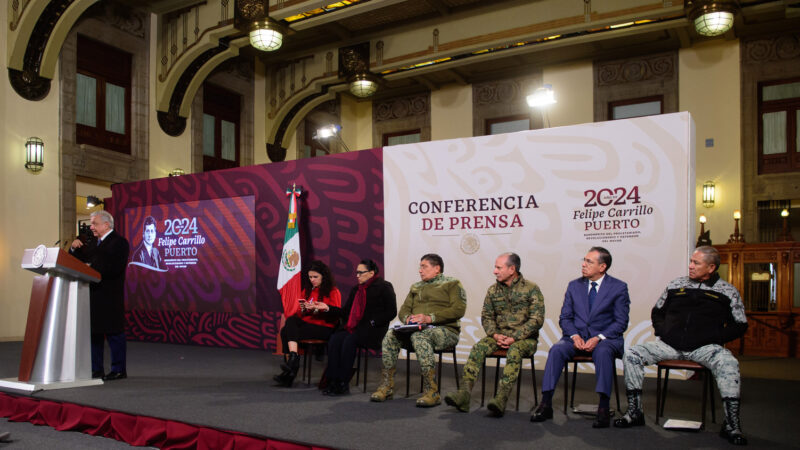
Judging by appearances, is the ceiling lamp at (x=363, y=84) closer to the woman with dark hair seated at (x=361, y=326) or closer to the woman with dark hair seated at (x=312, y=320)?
the woman with dark hair seated at (x=312, y=320)

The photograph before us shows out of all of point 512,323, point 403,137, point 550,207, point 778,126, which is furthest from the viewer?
point 403,137

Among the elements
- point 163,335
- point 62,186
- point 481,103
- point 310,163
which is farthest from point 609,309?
point 481,103

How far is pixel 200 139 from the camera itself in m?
10.6

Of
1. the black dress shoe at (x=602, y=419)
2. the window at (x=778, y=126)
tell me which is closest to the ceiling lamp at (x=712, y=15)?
the window at (x=778, y=126)

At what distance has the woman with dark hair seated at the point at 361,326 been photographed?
441 centimetres

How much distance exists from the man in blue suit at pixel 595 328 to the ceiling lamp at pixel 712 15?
4.78 metres

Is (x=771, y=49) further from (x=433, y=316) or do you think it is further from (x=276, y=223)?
(x=433, y=316)

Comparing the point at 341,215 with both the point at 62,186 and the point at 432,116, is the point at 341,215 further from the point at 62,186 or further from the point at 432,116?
the point at 432,116

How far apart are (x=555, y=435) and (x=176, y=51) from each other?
8.96m

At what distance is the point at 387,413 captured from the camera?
3.74m

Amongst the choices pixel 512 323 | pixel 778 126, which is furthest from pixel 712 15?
pixel 512 323

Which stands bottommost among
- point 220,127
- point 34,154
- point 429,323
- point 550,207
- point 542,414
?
point 542,414

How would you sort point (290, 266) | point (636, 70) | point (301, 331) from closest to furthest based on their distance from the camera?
point (301, 331) → point (290, 266) → point (636, 70)

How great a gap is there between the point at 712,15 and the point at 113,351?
715 cm
